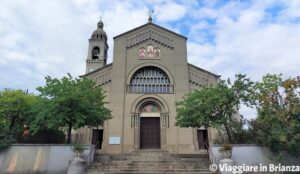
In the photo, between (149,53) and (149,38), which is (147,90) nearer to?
(149,53)

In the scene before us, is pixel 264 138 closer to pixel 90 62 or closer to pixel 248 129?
pixel 248 129

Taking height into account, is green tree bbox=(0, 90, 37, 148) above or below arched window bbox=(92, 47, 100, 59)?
below

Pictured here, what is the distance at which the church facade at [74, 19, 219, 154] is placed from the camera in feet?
70.0

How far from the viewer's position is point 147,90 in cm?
2370

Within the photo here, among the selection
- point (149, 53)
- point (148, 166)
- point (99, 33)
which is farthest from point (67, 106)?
point (99, 33)

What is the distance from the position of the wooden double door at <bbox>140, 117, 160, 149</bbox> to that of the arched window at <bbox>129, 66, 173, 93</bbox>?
3.11m

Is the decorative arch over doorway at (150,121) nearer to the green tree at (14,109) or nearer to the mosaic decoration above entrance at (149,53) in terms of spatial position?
the mosaic decoration above entrance at (149,53)

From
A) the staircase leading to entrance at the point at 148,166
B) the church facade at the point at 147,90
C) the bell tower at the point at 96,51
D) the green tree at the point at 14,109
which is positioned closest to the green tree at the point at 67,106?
the staircase leading to entrance at the point at 148,166

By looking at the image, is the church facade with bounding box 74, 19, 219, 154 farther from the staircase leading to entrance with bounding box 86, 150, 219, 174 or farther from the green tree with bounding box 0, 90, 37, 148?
the staircase leading to entrance with bounding box 86, 150, 219, 174

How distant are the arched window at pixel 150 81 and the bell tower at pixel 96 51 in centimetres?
1630

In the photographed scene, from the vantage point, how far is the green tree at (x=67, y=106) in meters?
14.1

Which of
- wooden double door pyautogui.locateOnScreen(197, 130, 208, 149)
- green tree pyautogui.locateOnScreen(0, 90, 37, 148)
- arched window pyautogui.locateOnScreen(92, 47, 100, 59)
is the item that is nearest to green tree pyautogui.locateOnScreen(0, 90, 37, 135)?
green tree pyautogui.locateOnScreen(0, 90, 37, 148)

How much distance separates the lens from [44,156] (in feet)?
43.8

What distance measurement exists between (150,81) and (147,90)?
3.72 feet
